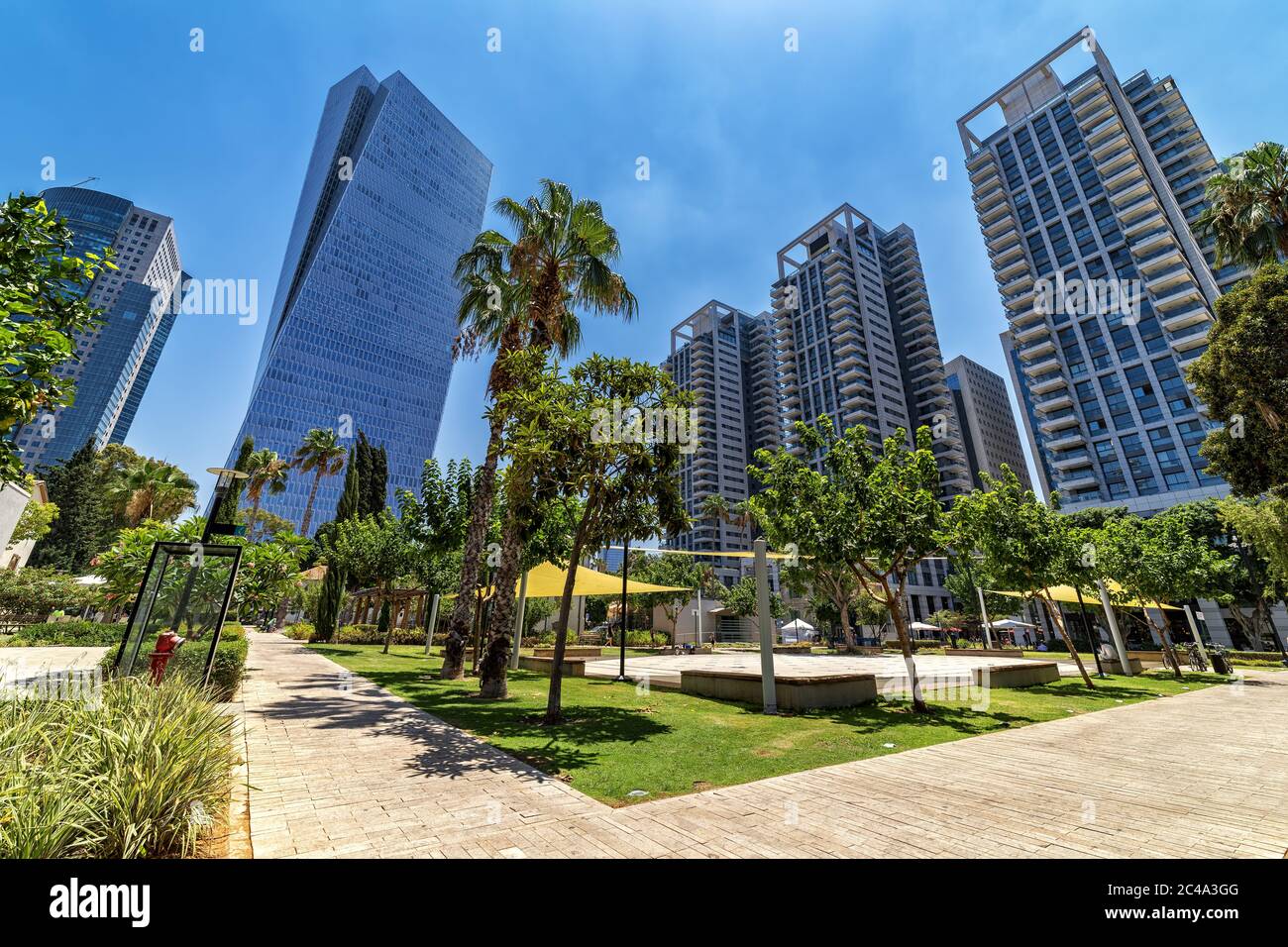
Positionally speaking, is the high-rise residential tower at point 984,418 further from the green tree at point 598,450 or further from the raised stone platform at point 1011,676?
the green tree at point 598,450

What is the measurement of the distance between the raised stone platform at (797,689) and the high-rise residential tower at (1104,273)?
7194 cm

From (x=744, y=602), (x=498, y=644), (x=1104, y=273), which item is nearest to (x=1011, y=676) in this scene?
(x=498, y=644)

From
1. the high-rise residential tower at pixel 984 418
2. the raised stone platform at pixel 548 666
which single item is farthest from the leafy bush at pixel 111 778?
the high-rise residential tower at pixel 984 418

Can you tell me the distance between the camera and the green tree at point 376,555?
27742 millimetres

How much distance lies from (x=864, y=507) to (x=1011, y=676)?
11.1 metres

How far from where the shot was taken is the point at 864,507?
39.4ft

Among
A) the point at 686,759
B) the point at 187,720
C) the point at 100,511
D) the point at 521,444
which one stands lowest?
the point at 686,759

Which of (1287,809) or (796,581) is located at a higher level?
(796,581)

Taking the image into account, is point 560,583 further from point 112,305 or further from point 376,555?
point 112,305
